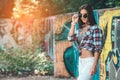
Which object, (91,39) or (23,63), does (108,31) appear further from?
(23,63)

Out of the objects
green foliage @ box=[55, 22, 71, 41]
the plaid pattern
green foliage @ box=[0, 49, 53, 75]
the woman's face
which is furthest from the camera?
green foliage @ box=[0, 49, 53, 75]

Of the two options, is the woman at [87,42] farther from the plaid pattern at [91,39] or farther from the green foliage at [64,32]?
the green foliage at [64,32]

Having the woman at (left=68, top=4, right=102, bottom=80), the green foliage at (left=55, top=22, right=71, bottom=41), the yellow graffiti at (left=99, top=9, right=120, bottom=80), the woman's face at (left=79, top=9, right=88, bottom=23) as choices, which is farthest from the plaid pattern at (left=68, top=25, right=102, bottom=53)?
the green foliage at (left=55, top=22, right=71, bottom=41)

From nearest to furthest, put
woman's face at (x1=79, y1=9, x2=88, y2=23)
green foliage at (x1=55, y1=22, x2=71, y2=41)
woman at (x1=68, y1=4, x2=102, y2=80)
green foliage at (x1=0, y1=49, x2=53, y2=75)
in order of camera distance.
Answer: woman at (x1=68, y1=4, x2=102, y2=80) < woman's face at (x1=79, y1=9, x2=88, y2=23) < green foliage at (x1=55, y1=22, x2=71, y2=41) < green foliage at (x1=0, y1=49, x2=53, y2=75)

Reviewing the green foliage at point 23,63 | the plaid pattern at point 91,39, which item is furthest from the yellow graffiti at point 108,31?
the green foliage at point 23,63

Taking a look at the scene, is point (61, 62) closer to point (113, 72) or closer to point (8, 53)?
point (8, 53)

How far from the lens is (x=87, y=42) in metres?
6.09

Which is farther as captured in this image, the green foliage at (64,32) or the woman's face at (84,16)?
the green foliage at (64,32)

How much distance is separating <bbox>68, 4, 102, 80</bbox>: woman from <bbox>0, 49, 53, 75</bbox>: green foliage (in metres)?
6.53

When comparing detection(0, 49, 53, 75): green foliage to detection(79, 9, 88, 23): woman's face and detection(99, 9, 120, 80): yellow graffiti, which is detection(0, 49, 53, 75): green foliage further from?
detection(79, 9, 88, 23): woman's face

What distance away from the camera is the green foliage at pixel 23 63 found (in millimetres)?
12648

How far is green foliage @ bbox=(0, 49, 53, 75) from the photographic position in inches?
498

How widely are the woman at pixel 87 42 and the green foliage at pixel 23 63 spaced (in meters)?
6.53

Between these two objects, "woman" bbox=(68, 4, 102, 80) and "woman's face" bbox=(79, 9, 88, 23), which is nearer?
"woman" bbox=(68, 4, 102, 80)
